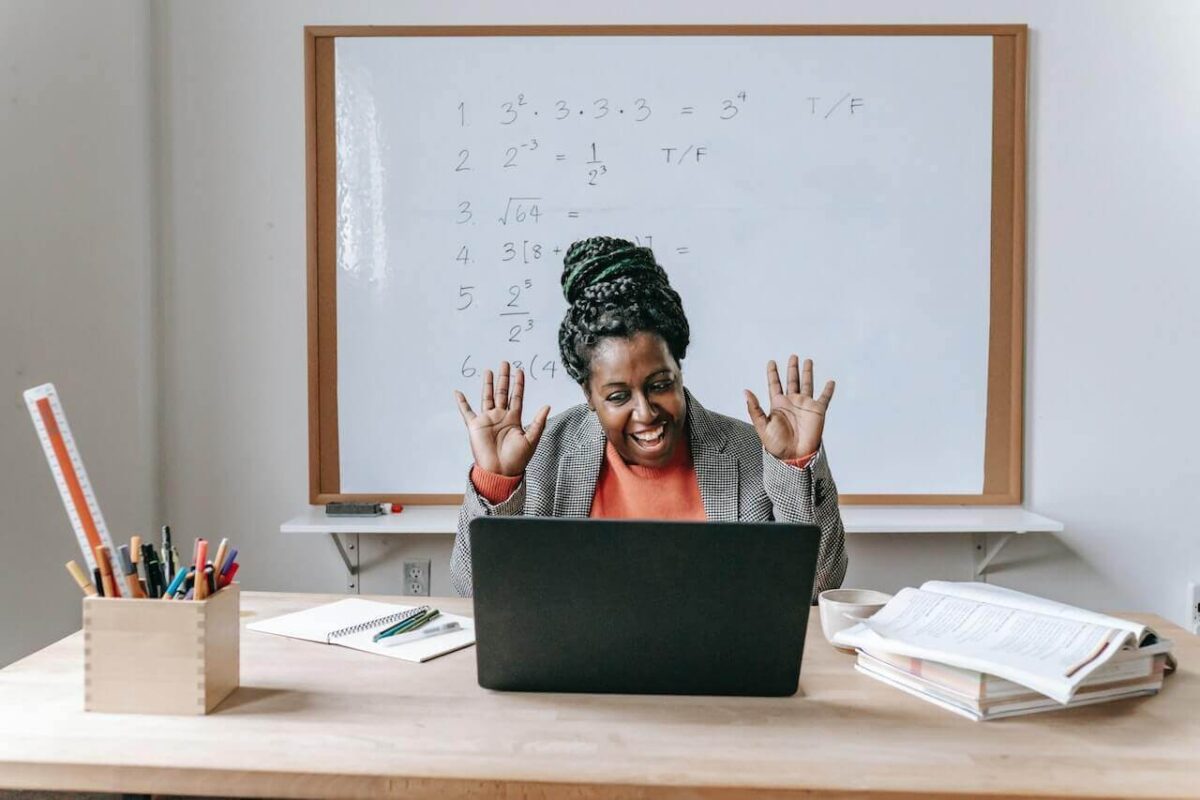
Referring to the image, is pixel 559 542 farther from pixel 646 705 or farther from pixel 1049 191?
pixel 1049 191

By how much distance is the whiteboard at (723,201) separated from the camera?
2.64 meters

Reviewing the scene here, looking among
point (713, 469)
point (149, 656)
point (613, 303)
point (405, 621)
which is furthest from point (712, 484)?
point (149, 656)

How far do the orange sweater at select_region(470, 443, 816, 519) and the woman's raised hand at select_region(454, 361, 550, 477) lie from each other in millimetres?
221

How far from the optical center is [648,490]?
1879 millimetres

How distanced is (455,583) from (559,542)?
30.8 inches

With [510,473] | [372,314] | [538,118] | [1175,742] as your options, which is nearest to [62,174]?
[372,314]

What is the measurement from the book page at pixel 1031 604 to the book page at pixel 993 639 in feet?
0.03

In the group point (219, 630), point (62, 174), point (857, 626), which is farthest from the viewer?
point (62, 174)

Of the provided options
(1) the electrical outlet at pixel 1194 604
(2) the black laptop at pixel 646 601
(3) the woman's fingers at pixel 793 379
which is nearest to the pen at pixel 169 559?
(2) the black laptop at pixel 646 601

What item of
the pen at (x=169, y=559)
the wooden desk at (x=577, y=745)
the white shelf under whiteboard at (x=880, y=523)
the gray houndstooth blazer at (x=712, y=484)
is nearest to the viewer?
the wooden desk at (x=577, y=745)

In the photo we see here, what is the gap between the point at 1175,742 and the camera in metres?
0.92

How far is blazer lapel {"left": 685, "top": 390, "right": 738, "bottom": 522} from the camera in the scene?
178cm

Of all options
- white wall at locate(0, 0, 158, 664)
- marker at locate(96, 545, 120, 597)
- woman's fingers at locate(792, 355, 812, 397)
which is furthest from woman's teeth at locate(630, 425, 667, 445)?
white wall at locate(0, 0, 158, 664)

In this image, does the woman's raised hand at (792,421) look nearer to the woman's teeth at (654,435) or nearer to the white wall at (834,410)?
the woman's teeth at (654,435)
